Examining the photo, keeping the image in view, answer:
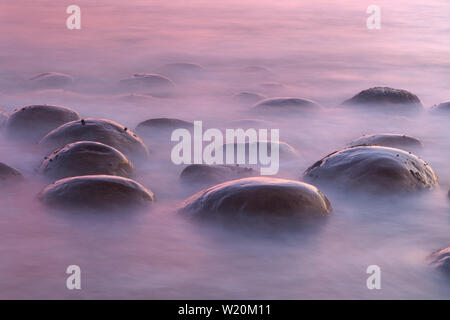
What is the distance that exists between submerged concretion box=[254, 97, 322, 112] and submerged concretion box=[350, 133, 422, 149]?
178 cm

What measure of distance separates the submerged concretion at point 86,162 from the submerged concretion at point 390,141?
2.33 metres

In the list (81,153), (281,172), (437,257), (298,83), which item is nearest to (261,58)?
(298,83)

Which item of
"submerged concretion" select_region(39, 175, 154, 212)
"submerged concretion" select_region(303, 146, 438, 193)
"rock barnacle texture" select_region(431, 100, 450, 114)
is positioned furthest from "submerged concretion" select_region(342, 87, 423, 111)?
"submerged concretion" select_region(39, 175, 154, 212)

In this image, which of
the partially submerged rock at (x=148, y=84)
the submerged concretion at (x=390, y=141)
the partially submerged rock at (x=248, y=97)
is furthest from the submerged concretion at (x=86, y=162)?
the partially submerged rock at (x=148, y=84)

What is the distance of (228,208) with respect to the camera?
395 cm

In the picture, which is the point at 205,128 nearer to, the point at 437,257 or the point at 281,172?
the point at 281,172

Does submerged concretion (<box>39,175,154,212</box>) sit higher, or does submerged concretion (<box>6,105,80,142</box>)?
submerged concretion (<box>6,105,80,142</box>)

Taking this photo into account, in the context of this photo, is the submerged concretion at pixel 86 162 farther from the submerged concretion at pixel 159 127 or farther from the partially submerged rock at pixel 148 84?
the partially submerged rock at pixel 148 84

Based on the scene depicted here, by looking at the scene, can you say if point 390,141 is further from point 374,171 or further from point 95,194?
point 95,194

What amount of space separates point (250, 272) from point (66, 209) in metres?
1.38

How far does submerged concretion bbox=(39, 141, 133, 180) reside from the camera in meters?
4.64

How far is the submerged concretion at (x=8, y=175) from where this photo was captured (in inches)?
183

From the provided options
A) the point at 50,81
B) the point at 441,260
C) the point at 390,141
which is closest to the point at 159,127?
the point at 390,141

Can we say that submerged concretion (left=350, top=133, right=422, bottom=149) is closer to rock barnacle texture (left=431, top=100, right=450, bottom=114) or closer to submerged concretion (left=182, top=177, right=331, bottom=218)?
submerged concretion (left=182, top=177, right=331, bottom=218)
